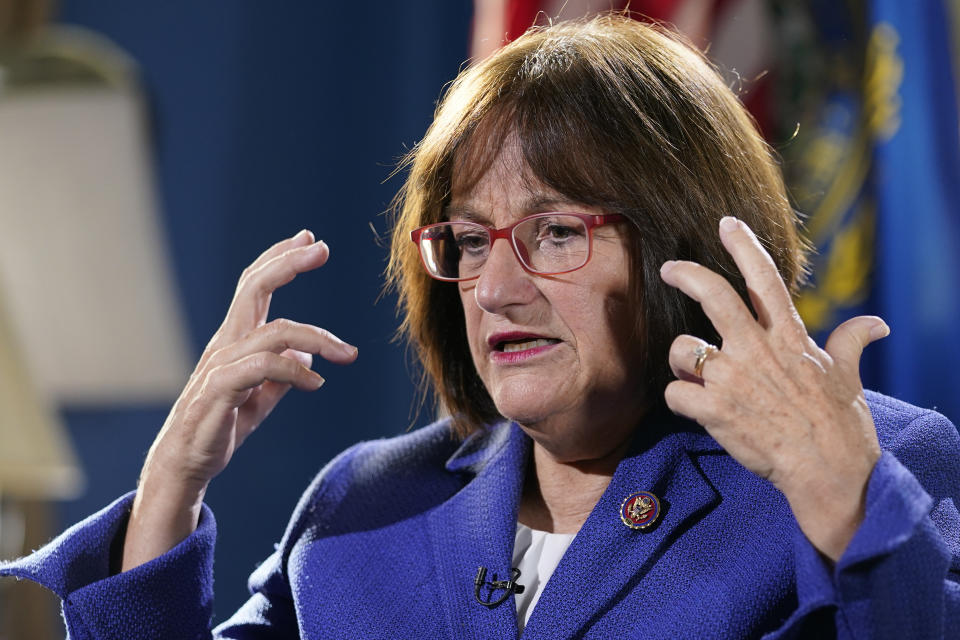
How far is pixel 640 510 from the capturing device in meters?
1.37

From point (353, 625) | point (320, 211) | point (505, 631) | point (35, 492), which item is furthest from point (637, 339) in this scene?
point (320, 211)

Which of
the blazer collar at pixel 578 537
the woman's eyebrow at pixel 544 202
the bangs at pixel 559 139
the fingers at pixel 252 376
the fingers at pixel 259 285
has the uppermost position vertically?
the bangs at pixel 559 139

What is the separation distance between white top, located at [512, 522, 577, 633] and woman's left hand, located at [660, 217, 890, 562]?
39 cm

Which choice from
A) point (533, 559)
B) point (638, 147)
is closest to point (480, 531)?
point (533, 559)

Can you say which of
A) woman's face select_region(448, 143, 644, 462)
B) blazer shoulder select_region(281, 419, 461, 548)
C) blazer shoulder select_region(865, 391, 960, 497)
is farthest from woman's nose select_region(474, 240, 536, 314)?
blazer shoulder select_region(865, 391, 960, 497)

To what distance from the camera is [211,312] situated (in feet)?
11.6

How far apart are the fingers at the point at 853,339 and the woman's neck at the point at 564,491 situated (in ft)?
1.27

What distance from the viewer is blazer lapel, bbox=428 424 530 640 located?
4.57ft

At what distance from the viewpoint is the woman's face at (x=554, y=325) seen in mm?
1391

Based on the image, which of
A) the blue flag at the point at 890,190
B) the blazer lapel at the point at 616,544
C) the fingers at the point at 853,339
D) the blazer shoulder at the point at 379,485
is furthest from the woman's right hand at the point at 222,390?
the blue flag at the point at 890,190

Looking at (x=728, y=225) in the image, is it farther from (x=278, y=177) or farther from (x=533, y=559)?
(x=278, y=177)

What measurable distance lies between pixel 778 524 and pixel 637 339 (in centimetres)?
29

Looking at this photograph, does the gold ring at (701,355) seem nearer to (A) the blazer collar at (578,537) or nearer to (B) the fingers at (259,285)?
(A) the blazer collar at (578,537)

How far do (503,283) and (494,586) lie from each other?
391mm
